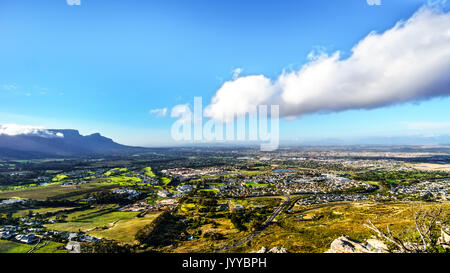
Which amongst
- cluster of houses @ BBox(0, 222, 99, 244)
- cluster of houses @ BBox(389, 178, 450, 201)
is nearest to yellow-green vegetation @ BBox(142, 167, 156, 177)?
cluster of houses @ BBox(0, 222, 99, 244)

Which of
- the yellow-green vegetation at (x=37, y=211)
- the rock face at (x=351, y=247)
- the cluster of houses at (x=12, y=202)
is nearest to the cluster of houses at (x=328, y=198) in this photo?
the rock face at (x=351, y=247)

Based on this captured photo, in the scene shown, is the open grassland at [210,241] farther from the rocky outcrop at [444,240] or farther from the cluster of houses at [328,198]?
the cluster of houses at [328,198]

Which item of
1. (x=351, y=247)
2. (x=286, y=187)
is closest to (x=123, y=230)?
(x=351, y=247)

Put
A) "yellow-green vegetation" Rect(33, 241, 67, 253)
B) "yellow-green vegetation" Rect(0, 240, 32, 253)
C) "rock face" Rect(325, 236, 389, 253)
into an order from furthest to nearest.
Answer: "yellow-green vegetation" Rect(0, 240, 32, 253)
"yellow-green vegetation" Rect(33, 241, 67, 253)
"rock face" Rect(325, 236, 389, 253)

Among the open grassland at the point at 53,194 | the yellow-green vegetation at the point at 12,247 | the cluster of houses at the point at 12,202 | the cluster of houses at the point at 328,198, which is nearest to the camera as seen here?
the yellow-green vegetation at the point at 12,247

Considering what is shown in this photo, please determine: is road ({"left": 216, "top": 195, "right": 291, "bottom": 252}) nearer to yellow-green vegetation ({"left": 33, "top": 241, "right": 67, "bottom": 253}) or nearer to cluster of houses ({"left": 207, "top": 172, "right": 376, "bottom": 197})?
cluster of houses ({"left": 207, "top": 172, "right": 376, "bottom": 197})

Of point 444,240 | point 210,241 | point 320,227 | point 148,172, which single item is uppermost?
point 444,240

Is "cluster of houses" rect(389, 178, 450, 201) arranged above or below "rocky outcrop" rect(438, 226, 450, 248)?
below

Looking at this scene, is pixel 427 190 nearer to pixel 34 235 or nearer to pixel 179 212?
pixel 179 212
